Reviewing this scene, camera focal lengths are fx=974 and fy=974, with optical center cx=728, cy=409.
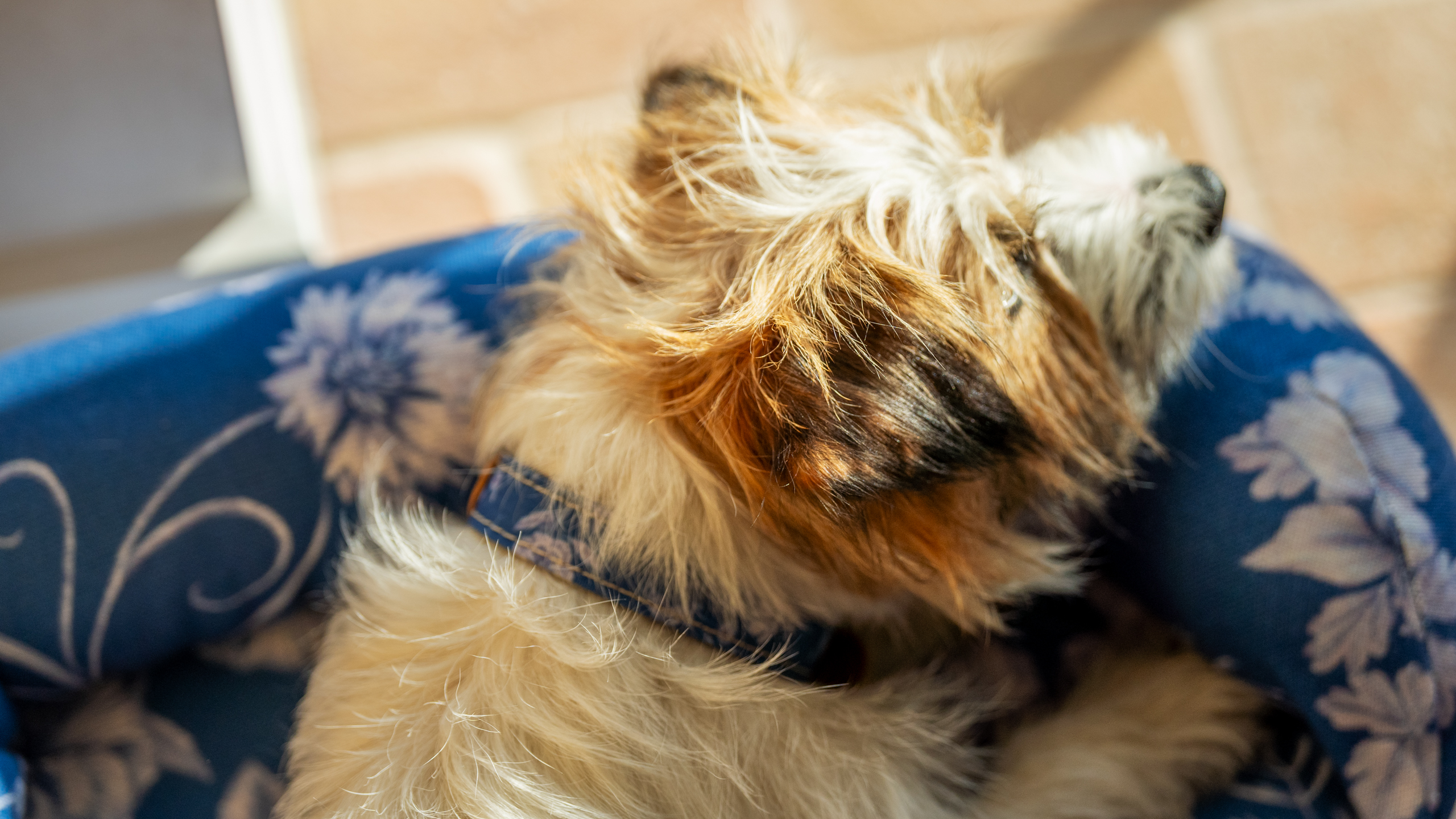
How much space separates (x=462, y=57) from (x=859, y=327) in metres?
1.43

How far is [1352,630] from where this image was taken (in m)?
1.07

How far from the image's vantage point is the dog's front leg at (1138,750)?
114 centimetres

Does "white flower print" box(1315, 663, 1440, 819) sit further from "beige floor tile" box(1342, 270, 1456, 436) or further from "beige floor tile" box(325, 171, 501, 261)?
"beige floor tile" box(325, 171, 501, 261)

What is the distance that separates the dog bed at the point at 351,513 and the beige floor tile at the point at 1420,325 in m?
0.78

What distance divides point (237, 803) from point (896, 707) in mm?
829

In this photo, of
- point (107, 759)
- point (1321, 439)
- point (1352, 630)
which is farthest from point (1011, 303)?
point (107, 759)

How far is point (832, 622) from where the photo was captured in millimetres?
1100

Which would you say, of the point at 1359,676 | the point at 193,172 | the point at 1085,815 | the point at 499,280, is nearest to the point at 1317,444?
the point at 1359,676

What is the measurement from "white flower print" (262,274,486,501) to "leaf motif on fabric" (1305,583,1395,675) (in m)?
1.05

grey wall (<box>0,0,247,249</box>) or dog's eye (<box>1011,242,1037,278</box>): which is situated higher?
grey wall (<box>0,0,247,249</box>)

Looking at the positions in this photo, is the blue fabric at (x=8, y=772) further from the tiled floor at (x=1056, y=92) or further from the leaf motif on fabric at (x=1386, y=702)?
the leaf motif on fabric at (x=1386, y=702)

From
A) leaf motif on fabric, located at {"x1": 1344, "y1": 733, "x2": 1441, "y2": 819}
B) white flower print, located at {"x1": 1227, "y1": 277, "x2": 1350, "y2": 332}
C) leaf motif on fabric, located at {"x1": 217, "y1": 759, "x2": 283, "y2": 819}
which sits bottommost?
leaf motif on fabric, located at {"x1": 1344, "y1": 733, "x2": 1441, "y2": 819}

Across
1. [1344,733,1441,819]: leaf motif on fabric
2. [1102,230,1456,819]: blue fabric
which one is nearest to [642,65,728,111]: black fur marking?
[1102,230,1456,819]: blue fabric

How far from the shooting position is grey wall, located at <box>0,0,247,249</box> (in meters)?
1.59
